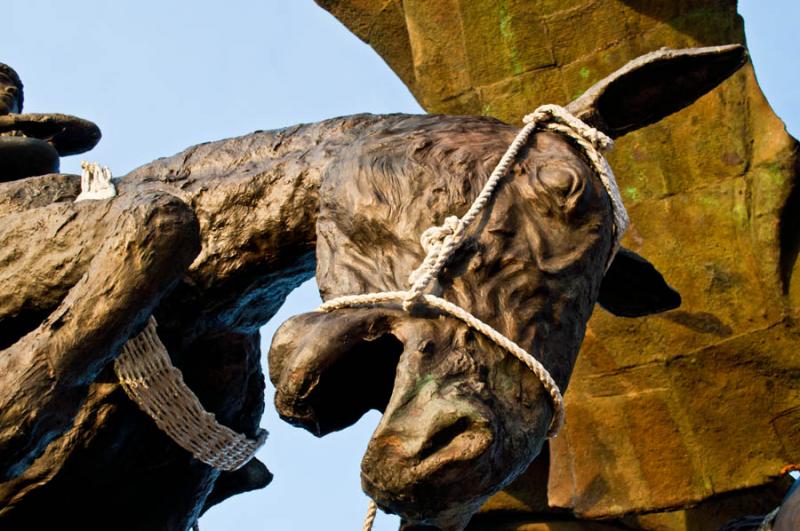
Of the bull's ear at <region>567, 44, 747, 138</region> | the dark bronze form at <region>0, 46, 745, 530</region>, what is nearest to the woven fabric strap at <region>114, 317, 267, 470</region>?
the dark bronze form at <region>0, 46, 745, 530</region>

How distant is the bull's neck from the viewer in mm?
2242

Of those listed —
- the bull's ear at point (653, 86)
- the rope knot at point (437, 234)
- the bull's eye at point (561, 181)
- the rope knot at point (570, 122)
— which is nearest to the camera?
the rope knot at point (437, 234)

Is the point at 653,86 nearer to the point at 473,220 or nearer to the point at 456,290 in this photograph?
the point at 473,220

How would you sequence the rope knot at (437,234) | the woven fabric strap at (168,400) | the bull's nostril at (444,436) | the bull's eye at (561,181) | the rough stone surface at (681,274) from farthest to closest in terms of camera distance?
the rough stone surface at (681,274)
the woven fabric strap at (168,400)
the bull's eye at (561,181)
the rope knot at (437,234)
the bull's nostril at (444,436)

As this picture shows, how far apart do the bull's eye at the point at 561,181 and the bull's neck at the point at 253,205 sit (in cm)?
38

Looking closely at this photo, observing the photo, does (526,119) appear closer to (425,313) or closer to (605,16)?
(425,313)

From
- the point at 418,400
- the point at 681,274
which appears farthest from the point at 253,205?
the point at 681,274

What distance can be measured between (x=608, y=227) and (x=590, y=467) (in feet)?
5.06

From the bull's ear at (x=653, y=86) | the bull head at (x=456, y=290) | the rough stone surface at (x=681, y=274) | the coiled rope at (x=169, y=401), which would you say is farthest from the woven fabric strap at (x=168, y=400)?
the rough stone surface at (x=681, y=274)

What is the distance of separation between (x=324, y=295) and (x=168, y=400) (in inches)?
22.8

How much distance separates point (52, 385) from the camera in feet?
6.55

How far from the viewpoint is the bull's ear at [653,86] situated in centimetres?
217

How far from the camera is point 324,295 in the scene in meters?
1.90

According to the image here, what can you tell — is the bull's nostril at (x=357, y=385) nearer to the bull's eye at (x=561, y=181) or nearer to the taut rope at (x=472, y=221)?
the taut rope at (x=472, y=221)
